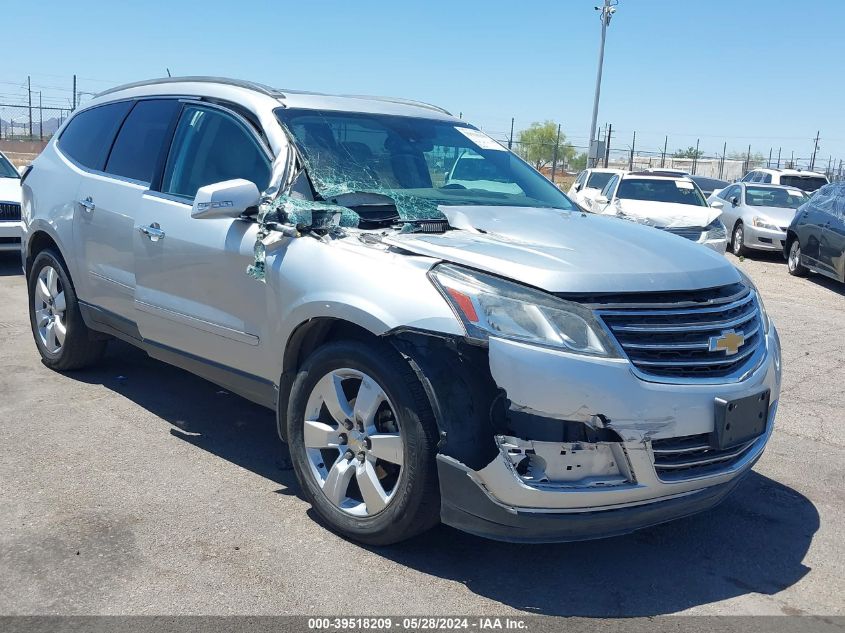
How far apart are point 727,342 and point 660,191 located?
10.8 metres

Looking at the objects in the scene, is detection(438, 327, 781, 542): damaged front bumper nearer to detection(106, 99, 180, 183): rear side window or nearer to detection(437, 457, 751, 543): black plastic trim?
detection(437, 457, 751, 543): black plastic trim

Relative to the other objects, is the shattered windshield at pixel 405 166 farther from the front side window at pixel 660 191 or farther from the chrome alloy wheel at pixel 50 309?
the front side window at pixel 660 191

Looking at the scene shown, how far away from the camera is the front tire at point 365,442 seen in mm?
3174

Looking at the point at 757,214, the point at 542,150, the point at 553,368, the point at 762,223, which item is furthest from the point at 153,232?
the point at 542,150

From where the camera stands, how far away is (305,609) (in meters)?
3.04

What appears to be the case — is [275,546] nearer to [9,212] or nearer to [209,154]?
[209,154]

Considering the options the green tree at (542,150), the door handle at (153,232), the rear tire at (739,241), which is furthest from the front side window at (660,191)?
the green tree at (542,150)

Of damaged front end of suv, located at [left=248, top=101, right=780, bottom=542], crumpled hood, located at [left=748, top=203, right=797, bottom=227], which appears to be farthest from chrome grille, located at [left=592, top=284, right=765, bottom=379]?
crumpled hood, located at [left=748, top=203, right=797, bottom=227]

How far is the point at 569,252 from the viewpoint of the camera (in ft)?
11.2

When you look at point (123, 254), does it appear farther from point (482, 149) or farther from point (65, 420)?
point (482, 149)

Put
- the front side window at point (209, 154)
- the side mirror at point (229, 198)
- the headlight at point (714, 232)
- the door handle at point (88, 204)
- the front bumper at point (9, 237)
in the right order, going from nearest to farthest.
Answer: the side mirror at point (229, 198) → the front side window at point (209, 154) → the door handle at point (88, 204) → the front bumper at point (9, 237) → the headlight at point (714, 232)

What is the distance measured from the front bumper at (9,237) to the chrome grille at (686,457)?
31.9 feet

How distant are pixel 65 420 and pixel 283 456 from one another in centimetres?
146

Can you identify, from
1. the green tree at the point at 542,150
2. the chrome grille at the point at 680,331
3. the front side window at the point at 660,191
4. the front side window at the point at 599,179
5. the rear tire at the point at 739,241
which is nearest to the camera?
the chrome grille at the point at 680,331
